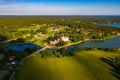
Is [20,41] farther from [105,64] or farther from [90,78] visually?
[90,78]

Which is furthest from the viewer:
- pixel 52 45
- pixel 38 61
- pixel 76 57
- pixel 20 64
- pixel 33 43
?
pixel 33 43

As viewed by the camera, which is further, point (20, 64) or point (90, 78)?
point (20, 64)

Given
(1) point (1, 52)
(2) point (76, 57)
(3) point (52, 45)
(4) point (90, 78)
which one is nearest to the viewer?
(4) point (90, 78)

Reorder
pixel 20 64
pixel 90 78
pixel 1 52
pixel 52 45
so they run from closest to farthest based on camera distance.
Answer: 1. pixel 90 78
2. pixel 20 64
3. pixel 1 52
4. pixel 52 45

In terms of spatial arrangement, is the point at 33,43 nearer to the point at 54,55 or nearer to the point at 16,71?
the point at 54,55

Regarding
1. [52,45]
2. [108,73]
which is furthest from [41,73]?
[52,45]

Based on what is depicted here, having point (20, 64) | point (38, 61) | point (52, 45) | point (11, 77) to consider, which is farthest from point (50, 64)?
point (52, 45)
